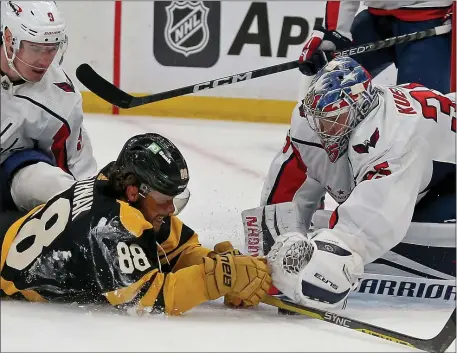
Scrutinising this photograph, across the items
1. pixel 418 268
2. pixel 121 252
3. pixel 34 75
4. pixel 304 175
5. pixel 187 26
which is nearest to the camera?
pixel 121 252

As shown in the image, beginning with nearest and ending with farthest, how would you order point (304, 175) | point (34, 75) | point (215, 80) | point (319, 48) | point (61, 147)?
point (304, 175)
point (34, 75)
point (61, 147)
point (215, 80)
point (319, 48)

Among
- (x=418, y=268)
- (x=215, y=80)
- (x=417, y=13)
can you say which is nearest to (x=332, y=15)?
(x=417, y=13)

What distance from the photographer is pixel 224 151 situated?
476cm

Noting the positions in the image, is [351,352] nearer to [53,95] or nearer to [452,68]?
[53,95]

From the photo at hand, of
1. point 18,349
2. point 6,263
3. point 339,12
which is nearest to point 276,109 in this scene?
point 339,12

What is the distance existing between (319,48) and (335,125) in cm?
140

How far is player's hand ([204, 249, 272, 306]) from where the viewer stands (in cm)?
221

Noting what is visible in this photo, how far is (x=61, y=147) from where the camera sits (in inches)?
124

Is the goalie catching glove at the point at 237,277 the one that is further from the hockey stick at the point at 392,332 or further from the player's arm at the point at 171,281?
the hockey stick at the point at 392,332

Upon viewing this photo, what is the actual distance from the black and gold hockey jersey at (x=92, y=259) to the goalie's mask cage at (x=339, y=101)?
1.63ft

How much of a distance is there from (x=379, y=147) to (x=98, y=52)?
3.42 metres

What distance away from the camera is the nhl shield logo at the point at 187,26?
17.7ft

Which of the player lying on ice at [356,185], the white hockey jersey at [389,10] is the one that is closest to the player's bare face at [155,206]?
the player lying on ice at [356,185]

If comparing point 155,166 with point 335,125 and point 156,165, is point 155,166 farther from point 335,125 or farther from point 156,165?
point 335,125
